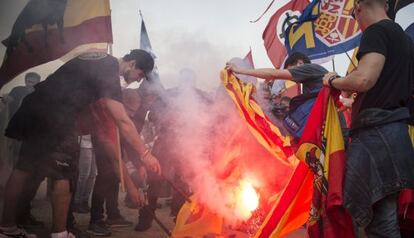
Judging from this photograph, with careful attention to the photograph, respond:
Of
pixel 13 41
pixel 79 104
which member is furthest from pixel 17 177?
pixel 13 41

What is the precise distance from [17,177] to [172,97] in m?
2.15

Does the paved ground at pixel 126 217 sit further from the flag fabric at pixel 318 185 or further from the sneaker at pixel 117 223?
the flag fabric at pixel 318 185

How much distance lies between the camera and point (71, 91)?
411cm

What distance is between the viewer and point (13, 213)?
369 cm

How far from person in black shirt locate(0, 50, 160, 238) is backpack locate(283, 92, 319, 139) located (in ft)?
4.63

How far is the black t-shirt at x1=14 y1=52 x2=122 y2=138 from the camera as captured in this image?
3.94 metres

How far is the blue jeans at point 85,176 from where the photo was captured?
595 centimetres

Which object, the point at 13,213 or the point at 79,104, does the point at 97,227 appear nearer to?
the point at 13,213

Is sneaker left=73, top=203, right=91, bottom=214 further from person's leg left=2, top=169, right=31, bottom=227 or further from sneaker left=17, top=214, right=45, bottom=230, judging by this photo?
person's leg left=2, top=169, right=31, bottom=227

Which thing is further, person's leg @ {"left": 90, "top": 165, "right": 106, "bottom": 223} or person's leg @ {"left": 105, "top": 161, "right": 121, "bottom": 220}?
person's leg @ {"left": 105, "top": 161, "right": 121, "bottom": 220}

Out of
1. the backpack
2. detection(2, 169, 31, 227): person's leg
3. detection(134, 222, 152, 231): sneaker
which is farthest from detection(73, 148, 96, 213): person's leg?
the backpack

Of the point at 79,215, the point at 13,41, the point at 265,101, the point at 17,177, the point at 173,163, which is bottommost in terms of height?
the point at 79,215

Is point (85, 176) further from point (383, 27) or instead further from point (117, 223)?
point (383, 27)

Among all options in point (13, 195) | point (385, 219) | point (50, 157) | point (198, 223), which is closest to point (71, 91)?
point (50, 157)
